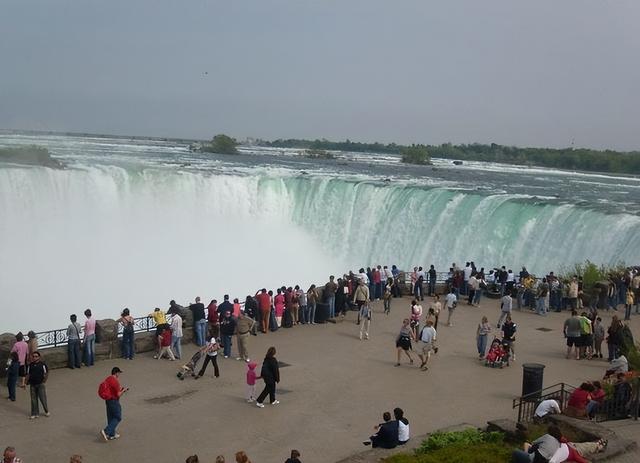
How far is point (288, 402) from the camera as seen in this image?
34.6ft

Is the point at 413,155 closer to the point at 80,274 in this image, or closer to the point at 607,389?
the point at 80,274

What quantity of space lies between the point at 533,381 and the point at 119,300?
15095 millimetres

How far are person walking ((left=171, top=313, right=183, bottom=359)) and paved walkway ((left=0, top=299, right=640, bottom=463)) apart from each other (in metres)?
0.46

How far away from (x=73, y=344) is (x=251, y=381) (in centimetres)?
363

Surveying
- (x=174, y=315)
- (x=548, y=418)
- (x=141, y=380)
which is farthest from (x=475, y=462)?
(x=174, y=315)

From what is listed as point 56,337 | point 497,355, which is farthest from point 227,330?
point 497,355

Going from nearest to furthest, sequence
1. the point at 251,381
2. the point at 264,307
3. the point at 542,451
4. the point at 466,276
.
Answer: the point at 542,451
the point at 251,381
the point at 264,307
the point at 466,276

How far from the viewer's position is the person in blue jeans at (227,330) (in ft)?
41.6

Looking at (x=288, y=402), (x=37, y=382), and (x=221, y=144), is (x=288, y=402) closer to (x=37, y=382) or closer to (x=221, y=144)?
(x=37, y=382)

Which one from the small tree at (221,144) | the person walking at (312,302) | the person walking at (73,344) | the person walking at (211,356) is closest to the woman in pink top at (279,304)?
the person walking at (312,302)

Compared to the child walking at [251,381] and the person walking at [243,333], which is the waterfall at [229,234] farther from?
the child walking at [251,381]

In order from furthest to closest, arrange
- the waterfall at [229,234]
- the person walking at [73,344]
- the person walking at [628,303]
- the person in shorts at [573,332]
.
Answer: the waterfall at [229,234], the person walking at [628,303], the person in shorts at [573,332], the person walking at [73,344]

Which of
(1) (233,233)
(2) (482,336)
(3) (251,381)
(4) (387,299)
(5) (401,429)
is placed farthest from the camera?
(1) (233,233)

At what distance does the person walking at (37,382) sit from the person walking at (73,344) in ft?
6.45
